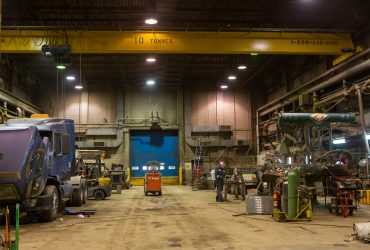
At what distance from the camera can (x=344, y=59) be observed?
20141mm

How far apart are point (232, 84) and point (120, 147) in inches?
439

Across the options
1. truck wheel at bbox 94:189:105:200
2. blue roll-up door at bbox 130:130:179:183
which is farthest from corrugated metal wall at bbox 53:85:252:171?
truck wheel at bbox 94:189:105:200

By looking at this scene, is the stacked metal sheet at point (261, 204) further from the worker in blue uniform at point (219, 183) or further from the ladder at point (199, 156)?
the ladder at point (199, 156)

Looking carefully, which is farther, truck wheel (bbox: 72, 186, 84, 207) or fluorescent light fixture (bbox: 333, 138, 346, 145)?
fluorescent light fixture (bbox: 333, 138, 346, 145)

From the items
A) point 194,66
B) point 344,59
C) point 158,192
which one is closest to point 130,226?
point 158,192

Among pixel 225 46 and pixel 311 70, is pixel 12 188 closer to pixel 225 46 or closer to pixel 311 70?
pixel 225 46

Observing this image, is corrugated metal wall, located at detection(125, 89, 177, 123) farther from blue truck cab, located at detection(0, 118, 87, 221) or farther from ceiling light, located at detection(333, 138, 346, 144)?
blue truck cab, located at detection(0, 118, 87, 221)

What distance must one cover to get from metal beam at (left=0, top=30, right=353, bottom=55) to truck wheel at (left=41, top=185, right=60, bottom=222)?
770 cm

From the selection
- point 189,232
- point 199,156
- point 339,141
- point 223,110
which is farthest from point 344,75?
point 223,110

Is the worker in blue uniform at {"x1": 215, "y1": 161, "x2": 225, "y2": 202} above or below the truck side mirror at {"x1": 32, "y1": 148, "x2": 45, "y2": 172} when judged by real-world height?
below

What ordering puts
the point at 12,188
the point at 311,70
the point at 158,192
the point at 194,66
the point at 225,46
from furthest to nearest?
the point at 194,66, the point at 311,70, the point at 158,192, the point at 225,46, the point at 12,188

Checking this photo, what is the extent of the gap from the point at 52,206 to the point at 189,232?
15.3 ft

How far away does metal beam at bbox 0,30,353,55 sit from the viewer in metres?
18.4

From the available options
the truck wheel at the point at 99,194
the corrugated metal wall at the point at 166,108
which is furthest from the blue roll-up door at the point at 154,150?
the truck wheel at the point at 99,194
